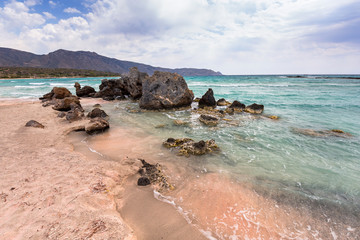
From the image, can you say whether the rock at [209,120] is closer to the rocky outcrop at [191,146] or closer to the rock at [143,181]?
the rocky outcrop at [191,146]

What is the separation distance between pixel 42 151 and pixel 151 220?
4.57 m

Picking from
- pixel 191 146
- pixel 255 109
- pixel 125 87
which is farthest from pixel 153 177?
pixel 125 87

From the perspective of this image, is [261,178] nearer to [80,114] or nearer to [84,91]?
[80,114]

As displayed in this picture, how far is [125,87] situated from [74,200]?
19.7 metres

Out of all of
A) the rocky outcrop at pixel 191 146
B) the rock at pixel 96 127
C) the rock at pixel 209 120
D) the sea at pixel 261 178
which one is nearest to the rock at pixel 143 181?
the sea at pixel 261 178

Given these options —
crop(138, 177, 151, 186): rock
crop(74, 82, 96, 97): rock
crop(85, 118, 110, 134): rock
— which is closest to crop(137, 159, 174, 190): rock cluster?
crop(138, 177, 151, 186): rock

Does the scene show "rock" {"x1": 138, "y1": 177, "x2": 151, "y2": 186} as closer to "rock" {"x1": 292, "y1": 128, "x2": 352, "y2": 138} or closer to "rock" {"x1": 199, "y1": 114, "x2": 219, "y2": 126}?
"rock" {"x1": 199, "y1": 114, "x2": 219, "y2": 126}

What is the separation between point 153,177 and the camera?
13.7ft

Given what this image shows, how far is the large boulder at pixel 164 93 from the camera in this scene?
13.7 m

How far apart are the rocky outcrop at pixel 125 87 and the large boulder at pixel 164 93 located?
4195 mm

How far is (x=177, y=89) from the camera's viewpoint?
47.6 ft

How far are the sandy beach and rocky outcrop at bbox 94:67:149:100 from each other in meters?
14.7

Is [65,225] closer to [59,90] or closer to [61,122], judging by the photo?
[61,122]

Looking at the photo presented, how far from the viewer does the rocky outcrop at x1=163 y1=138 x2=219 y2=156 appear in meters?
5.66
